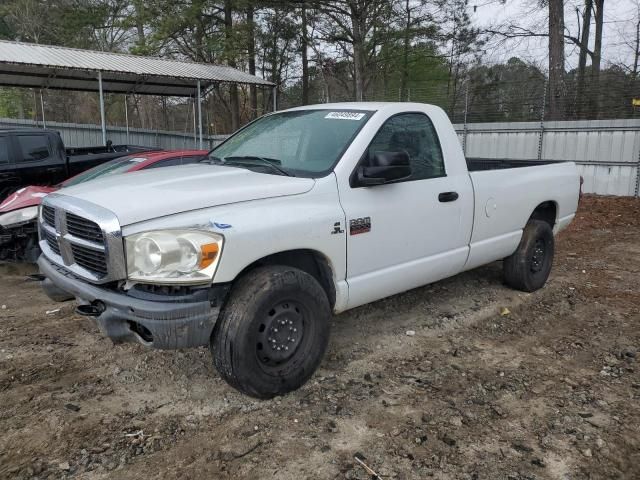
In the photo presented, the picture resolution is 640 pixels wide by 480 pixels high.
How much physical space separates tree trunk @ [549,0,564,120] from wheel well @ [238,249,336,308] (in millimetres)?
11894

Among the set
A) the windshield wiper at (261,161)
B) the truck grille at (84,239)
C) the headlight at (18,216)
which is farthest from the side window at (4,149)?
the windshield wiper at (261,161)

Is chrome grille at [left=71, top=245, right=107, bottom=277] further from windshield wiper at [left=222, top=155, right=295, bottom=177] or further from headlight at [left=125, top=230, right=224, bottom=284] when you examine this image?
windshield wiper at [left=222, top=155, right=295, bottom=177]

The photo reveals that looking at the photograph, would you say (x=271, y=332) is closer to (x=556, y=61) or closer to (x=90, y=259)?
(x=90, y=259)

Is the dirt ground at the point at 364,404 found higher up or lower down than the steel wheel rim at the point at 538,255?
lower down

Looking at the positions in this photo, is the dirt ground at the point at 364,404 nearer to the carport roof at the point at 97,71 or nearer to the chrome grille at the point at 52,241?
the chrome grille at the point at 52,241

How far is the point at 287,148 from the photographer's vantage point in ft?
13.1

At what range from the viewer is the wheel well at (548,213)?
226 inches

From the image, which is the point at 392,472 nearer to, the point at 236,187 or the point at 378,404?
the point at 378,404

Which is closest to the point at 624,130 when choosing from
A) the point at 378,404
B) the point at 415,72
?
the point at 378,404

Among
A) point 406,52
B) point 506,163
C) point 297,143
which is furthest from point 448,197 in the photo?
point 406,52

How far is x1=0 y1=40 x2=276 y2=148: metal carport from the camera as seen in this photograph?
12.7m

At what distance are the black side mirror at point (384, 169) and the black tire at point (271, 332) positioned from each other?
81cm

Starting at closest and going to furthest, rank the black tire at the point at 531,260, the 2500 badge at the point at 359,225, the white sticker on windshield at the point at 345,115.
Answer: the 2500 badge at the point at 359,225, the white sticker on windshield at the point at 345,115, the black tire at the point at 531,260

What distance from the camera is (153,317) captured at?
9.11 feet
